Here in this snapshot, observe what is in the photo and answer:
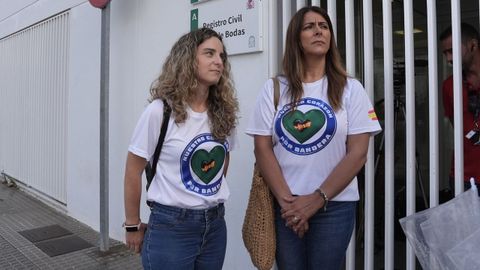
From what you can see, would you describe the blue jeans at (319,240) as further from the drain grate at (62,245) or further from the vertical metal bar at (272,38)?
the drain grate at (62,245)

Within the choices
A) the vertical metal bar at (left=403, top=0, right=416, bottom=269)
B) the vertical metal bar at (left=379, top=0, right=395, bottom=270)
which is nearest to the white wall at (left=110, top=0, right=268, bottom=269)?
the vertical metal bar at (left=379, top=0, right=395, bottom=270)

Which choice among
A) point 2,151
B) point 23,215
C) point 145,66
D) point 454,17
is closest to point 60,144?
point 23,215

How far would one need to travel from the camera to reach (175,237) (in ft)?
7.43

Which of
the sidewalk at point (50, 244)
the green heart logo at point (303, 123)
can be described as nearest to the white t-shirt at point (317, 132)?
the green heart logo at point (303, 123)

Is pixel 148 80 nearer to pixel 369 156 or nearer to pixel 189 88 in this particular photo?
pixel 369 156

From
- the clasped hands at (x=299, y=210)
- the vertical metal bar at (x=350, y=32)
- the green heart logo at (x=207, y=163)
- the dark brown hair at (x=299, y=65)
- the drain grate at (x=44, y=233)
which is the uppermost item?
the vertical metal bar at (x=350, y=32)

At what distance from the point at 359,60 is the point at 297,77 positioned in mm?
2047

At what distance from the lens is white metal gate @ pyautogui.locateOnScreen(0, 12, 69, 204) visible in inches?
273

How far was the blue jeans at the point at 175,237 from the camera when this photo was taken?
7.41 ft

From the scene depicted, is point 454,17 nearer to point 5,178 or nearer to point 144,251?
point 144,251

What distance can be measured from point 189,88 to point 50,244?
392 cm

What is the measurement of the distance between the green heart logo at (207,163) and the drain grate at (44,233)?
400 centimetres

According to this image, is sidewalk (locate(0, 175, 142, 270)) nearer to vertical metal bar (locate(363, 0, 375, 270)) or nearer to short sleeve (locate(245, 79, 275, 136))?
vertical metal bar (locate(363, 0, 375, 270))

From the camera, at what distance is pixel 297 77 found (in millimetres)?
2492
